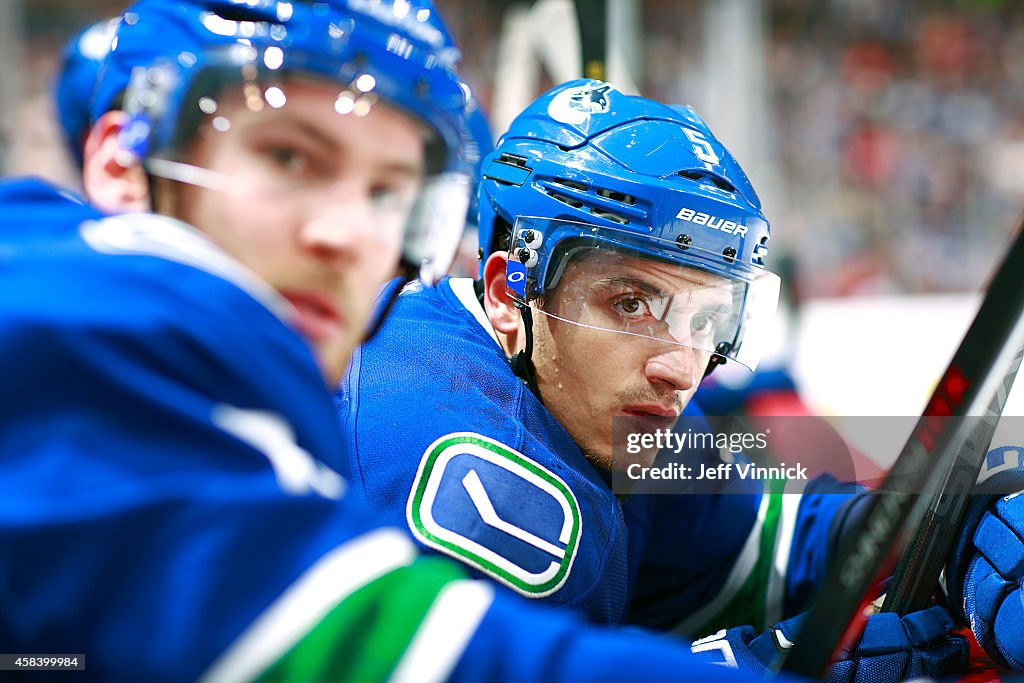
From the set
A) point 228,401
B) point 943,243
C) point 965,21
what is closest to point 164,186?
point 228,401

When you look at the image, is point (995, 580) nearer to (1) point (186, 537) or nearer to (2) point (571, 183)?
(2) point (571, 183)

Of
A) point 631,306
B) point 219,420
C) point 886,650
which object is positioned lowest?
point 886,650

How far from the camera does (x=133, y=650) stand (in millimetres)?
558

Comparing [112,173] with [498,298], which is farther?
[498,298]

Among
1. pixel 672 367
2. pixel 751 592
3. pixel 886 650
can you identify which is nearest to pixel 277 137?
pixel 672 367

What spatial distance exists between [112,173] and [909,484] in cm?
65

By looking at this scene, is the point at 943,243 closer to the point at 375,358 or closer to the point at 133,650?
the point at 375,358

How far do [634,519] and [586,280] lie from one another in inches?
15.0

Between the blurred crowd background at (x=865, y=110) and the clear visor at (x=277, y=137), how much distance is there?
252 inches

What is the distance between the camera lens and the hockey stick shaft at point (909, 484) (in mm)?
803

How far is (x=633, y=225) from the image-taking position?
132 cm

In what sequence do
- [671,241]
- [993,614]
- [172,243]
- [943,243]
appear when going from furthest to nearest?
[943,243] → [671,241] → [993,614] → [172,243]

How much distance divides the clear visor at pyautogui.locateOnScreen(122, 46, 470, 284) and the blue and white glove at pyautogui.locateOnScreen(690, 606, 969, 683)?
72 cm

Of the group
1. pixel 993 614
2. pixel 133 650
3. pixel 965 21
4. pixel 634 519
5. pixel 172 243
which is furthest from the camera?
pixel 965 21
